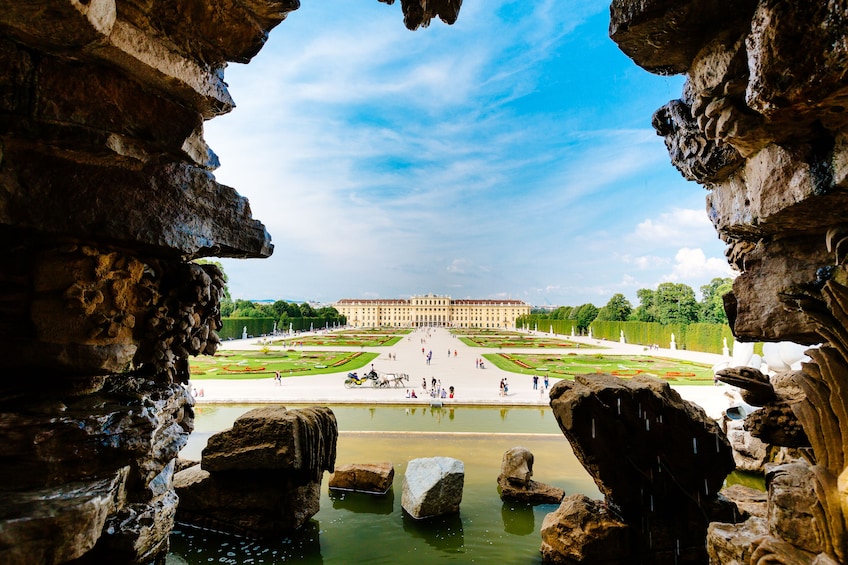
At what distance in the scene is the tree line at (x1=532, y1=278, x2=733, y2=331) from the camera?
47.1 metres

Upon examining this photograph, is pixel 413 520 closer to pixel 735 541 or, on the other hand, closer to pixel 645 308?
pixel 735 541

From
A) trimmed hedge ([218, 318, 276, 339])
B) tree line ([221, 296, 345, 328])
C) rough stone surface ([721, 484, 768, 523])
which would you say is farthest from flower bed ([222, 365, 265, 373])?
tree line ([221, 296, 345, 328])

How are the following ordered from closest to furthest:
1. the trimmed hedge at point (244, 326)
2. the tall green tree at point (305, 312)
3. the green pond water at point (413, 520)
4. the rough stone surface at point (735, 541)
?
the rough stone surface at point (735, 541), the green pond water at point (413, 520), the trimmed hedge at point (244, 326), the tall green tree at point (305, 312)

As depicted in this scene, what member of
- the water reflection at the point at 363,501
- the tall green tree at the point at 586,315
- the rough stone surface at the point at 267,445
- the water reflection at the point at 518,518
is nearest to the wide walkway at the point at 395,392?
the water reflection at the point at 363,501

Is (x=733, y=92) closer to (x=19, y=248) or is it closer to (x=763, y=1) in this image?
(x=763, y=1)

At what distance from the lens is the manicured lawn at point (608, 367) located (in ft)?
63.6

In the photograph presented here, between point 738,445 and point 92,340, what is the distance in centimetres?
1146

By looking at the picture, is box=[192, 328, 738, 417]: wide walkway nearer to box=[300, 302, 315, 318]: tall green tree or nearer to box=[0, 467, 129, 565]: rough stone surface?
box=[0, 467, 129, 565]: rough stone surface

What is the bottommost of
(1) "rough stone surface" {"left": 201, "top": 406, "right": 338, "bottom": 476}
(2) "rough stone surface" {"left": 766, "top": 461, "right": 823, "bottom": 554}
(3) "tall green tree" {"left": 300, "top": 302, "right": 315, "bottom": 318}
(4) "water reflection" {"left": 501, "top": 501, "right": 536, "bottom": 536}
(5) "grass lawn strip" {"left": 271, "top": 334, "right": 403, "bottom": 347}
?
(4) "water reflection" {"left": 501, "top": 501, "right": 536, "bottom": 536}

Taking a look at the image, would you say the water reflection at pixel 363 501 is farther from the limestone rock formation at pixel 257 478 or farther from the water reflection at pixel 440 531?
the limestone rock formation at pixel 257 478

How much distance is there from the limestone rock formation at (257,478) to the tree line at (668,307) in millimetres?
46587

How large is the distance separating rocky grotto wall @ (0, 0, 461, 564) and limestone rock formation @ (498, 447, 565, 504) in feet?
18.3

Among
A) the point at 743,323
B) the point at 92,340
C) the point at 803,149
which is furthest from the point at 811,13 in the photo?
the point at 92,340

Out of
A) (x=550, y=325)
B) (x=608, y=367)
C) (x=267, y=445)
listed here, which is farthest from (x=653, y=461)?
(x=550, y=325)
